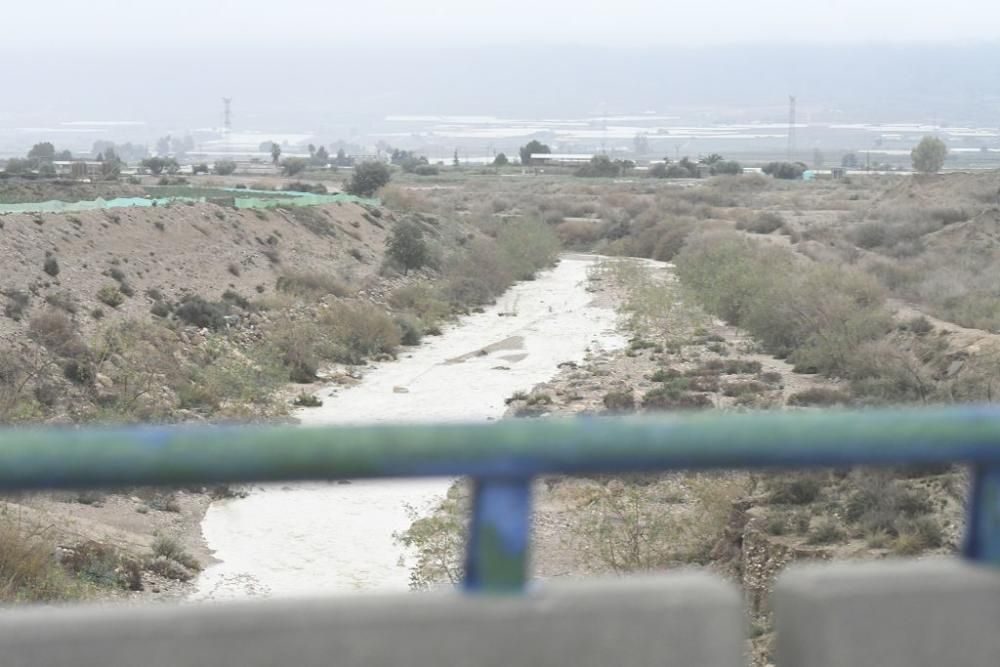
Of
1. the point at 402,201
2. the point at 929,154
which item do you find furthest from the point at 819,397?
the point at 929,154

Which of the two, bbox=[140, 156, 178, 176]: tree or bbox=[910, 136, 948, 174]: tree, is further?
bbox=[910, 136, 948, 174]: tree

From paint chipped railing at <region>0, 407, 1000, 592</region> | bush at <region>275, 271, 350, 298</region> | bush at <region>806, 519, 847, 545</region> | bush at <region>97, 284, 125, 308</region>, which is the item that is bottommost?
bush at <region>275, 271, 350, 298</region>

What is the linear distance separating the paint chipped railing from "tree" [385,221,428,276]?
5337cm

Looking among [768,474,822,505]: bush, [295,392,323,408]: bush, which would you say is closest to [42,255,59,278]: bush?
[295,392,323,408]: bush

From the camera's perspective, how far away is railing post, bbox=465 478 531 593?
2.32 m

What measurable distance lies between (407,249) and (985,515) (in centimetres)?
5420

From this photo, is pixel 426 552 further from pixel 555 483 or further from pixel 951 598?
pixel 951 598

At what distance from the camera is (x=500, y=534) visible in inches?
91.5

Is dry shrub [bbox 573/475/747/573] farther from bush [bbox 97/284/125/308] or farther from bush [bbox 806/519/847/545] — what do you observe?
bush [bbox 97/284/125/308]

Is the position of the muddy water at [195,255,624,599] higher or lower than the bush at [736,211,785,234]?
lower

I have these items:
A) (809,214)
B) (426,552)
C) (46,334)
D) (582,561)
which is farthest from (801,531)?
(809,214)

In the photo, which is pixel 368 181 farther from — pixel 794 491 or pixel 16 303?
pixel 794 491

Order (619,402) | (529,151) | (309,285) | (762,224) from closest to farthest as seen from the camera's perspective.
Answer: (619,402) < (309,285) < (762,224) < (529,151)

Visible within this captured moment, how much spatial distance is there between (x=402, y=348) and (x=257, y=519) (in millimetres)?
20327
